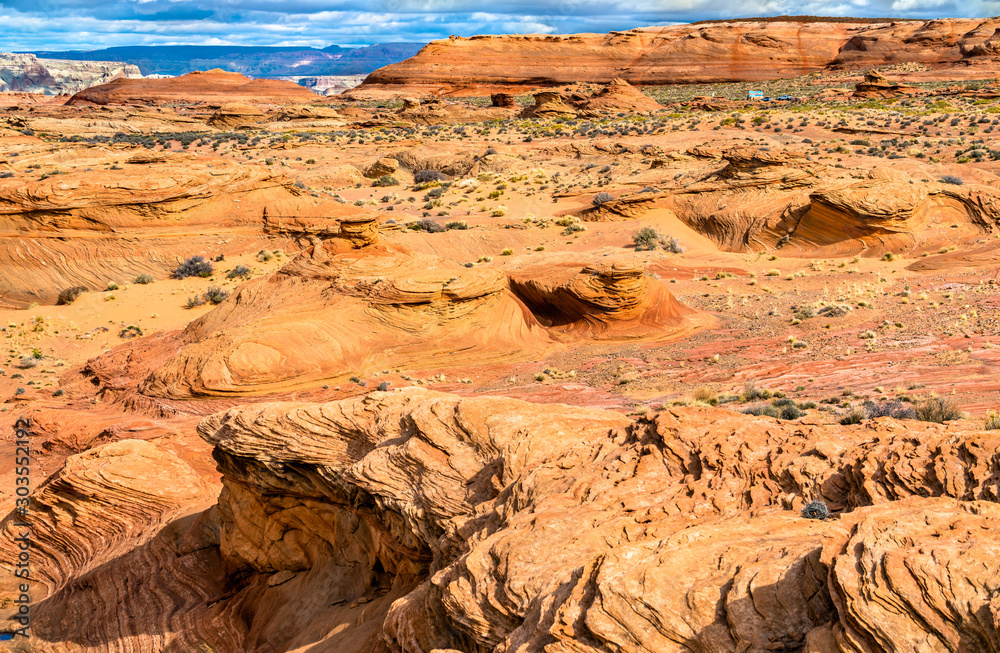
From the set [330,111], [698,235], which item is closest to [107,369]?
[698,235]

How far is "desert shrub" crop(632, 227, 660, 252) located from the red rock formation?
75319mm

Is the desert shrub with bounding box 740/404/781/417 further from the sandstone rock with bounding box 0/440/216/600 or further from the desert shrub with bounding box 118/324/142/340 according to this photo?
the desert shrub with bounding box 118/324/142/340

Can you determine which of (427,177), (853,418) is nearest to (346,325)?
(853,418)

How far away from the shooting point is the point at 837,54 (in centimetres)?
8525

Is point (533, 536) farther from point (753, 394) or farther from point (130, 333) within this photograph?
point (130, 333)

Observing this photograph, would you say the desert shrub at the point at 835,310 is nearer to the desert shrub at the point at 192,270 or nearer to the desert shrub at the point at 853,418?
the desert shrub at the point at 853,418

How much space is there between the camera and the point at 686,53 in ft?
286

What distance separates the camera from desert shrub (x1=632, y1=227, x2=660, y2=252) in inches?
1044

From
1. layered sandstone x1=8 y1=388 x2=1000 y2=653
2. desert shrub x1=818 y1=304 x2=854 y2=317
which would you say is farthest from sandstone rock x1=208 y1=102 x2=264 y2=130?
layered sandstone x1=8 y1=388 x2=1000 y2=653

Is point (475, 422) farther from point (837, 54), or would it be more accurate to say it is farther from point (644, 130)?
point (837, 54)

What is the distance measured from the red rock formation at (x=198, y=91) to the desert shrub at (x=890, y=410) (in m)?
91.2

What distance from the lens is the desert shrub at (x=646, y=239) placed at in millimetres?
26511

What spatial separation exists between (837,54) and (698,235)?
71.0m

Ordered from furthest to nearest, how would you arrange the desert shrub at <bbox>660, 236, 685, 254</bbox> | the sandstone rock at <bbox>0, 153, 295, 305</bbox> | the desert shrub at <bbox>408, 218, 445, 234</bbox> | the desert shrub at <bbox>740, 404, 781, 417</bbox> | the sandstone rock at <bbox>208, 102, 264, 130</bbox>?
the sandstone rock at <bbox>208, 102, 264, 130</bbox>, the desert shrub at <bbox>408, 218, 445, 234</bbox>, the desert shrub at <bbox>660, 236, 685, 254</bbox>, the sandstone rock at <bbox>0, 153, 295, 305</bbox>, the desert shrub at <bbox>740, 404, 781, 417</bbox>
